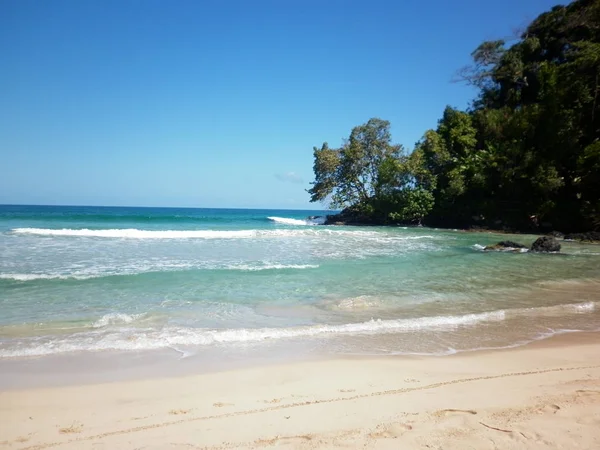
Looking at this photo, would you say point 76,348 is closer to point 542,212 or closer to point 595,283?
point 595,283

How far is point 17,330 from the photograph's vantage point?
6.08 m

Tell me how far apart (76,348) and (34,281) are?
5.69 m

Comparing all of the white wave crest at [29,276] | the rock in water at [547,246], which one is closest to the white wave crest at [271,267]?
the white wave crest at [29,276]

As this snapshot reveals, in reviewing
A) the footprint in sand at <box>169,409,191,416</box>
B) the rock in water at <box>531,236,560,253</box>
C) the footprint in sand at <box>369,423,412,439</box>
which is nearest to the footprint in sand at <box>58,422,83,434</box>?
the footprint in sand at <box>169,409,191,416</box>

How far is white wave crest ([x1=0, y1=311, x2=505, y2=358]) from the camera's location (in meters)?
5.41

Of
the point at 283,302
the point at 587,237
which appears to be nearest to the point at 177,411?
the point at 283,302

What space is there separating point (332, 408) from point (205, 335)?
295 centimetres

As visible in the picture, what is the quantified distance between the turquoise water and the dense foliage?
16.4m

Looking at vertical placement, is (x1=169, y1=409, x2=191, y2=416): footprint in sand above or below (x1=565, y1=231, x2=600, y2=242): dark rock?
below

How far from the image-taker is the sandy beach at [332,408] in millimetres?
3041

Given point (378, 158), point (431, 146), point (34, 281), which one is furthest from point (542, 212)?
point (34, 281)

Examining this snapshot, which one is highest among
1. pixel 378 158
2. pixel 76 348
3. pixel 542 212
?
pixel 378 158

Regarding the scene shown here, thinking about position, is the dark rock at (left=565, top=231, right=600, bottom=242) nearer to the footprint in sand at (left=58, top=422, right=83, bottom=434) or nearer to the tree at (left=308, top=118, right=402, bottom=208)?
the tree at (left=308, top=118, right=402, bottom=208)

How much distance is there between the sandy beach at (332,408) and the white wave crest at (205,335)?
124cm
